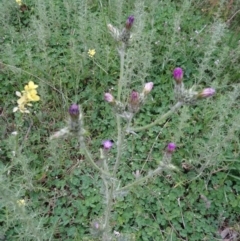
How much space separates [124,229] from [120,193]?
768mm

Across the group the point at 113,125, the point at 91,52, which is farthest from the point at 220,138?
the point at 91,52

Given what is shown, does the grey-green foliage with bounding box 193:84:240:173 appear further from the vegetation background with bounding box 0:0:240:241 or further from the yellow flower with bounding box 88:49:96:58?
the yellow flower with bounding box 88:49:96:58

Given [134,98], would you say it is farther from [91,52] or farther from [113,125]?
[91,52]

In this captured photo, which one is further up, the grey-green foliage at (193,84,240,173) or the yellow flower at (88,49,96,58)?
the yellow flower at (88,49,96,58)

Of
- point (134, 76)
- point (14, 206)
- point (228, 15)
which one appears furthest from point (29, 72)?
point (228, 15)

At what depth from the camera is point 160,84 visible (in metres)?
3.65

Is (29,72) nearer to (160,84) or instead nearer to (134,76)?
(134,76)

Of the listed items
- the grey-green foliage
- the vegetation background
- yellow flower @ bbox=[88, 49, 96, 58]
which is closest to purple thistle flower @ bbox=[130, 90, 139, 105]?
the vegetation background

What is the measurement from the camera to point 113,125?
335 centimetres

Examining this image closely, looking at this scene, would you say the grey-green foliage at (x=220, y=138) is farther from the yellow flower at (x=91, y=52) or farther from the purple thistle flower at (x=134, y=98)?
the purple thistle flower at (x=134, y=98)

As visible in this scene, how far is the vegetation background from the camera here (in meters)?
2.88

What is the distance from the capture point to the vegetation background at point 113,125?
2.88 metres

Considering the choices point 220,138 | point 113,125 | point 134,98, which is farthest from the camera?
point 113,125

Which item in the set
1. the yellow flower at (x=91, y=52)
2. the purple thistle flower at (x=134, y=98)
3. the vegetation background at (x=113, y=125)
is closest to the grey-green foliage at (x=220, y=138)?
the vegetation background at (x=113, y=125)
